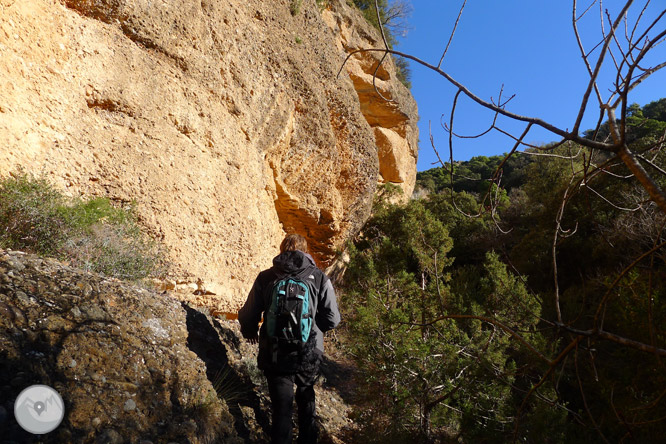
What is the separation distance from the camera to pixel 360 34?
43.3 ft

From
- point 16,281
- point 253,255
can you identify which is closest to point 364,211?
point 253,255

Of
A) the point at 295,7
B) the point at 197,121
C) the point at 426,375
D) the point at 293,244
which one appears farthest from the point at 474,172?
the point at 293,244

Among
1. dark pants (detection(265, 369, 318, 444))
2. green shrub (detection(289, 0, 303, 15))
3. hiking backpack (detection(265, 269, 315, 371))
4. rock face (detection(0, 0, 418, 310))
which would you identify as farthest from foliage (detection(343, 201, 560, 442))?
green shrub (detection(289, 0, 303, 15))

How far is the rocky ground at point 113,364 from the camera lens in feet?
7.01

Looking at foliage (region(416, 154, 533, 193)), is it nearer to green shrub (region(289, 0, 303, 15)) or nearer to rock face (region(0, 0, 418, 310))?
rock face (region(0, 0, 418, 310))

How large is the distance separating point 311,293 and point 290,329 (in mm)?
333

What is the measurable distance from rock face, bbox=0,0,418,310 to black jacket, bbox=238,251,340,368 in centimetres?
229

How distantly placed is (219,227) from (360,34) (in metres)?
9.85

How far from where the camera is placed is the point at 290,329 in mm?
2646

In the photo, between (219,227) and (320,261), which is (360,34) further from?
(219,227)

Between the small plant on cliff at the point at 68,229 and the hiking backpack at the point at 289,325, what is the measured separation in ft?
6.69

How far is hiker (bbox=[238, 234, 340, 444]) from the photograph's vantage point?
2.68 meters

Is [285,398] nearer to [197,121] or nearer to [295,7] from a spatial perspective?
[197,121]

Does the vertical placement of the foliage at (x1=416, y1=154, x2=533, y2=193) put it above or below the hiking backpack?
above
